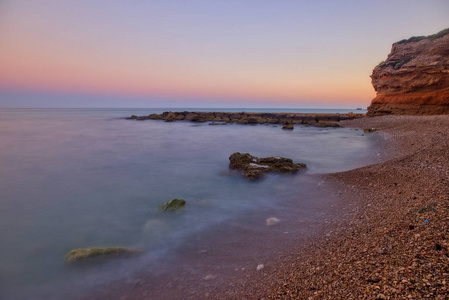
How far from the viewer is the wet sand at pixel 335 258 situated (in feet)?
7.94

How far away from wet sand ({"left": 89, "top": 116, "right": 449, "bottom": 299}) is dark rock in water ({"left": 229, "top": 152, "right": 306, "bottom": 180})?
2.76 m

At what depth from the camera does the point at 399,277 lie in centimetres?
235

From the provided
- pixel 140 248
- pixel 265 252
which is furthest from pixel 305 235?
pixel 140 248

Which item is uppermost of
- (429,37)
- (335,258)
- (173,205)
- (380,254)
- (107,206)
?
(429,37)

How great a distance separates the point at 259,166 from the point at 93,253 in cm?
591

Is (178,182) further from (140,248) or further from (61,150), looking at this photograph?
(61,150)

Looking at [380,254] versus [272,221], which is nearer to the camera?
[380,254]

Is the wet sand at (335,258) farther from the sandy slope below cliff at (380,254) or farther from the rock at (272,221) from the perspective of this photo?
the rock at (272,221)

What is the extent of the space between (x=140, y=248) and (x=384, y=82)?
1187 inches

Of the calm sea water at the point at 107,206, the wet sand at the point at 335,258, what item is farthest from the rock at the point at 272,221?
the calm sea water at the point at 107,206

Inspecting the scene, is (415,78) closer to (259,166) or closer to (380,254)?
(259,166)

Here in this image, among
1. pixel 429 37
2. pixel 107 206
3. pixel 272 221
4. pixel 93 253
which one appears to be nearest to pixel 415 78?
pixel 429 37

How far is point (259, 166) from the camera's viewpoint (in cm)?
867

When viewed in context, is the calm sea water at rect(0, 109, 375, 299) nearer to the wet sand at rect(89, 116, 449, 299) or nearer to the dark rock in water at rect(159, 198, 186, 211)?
the dark rock in water at rect(159, 198, 186, 211)
